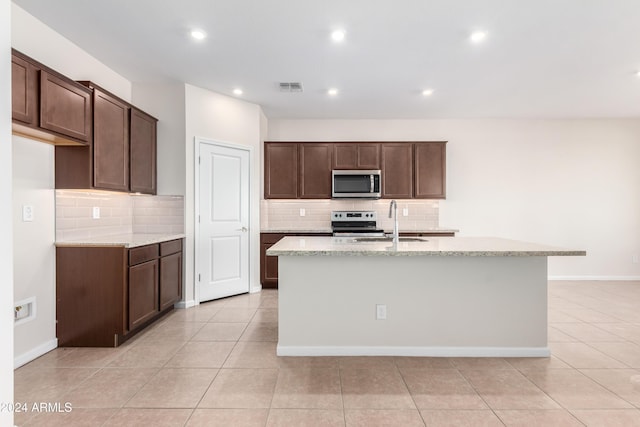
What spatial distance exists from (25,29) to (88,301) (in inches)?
87.8

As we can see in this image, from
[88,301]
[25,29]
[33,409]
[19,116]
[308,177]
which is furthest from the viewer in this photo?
[308,177]

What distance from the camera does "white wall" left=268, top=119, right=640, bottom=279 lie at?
552 cm

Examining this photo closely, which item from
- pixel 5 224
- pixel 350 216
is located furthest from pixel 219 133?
pixel 5 224

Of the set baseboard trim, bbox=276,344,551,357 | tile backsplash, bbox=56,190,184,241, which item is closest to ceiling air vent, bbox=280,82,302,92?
tile backsplash, bbox=56,190,184,241

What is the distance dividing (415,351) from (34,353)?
3009 millimetres

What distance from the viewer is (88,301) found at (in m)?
2.88

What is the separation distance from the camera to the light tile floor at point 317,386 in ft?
6.18

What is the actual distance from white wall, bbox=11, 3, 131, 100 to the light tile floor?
8.07ft

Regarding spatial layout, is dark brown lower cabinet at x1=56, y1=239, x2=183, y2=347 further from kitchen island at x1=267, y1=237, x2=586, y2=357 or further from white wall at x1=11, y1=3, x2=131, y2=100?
white wall at x1=11, y1=3, x2=131, y2=100

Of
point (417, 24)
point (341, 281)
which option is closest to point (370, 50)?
point (417, 24)

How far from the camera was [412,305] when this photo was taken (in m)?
2.67

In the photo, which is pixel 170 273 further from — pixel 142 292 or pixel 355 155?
pixel 355 155

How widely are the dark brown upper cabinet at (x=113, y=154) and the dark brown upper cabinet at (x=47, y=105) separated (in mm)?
123

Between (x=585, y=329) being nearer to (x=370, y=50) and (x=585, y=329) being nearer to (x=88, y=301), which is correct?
(x=370, y=50)
